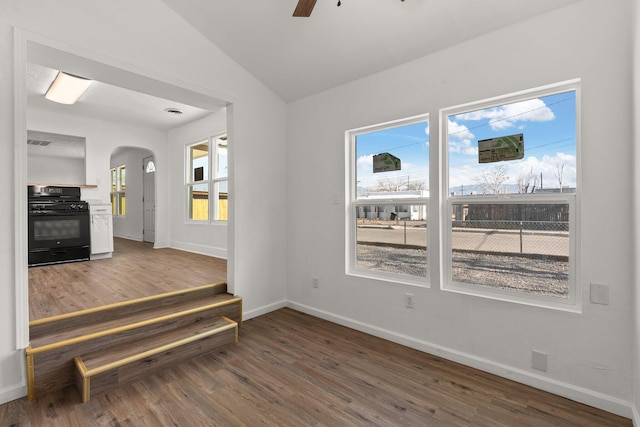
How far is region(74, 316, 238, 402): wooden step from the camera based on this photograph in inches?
85.0

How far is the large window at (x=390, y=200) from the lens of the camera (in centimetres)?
295

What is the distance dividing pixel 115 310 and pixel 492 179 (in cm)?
340

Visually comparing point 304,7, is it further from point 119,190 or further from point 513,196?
point 119,190

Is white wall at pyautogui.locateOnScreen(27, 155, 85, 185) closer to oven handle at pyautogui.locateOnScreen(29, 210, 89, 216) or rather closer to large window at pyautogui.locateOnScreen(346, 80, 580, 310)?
oven handle at pyautogui.locateOnScreen(29, 210, 89, 216)

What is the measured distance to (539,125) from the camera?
2.33 meters

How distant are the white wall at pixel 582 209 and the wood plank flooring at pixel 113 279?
193 centimetres

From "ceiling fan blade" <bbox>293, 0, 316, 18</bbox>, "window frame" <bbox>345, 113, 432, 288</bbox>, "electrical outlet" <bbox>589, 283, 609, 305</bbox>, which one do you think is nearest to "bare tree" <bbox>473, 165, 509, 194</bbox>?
"window frame" <bbox>345, 113, 432, 288</bbox>

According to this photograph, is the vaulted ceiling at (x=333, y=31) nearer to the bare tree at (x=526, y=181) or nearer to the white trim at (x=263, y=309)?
the bare tree at (x=526, y=181)

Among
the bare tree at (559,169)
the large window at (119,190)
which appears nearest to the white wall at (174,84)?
the bare tree at (559,169)

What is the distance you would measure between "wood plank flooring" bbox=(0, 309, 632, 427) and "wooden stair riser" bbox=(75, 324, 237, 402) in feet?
0.19

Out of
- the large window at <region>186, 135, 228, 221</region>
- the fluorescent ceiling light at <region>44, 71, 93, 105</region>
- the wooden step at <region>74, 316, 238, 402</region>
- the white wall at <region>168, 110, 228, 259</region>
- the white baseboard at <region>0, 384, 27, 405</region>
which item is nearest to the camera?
the white baseboard at <region>0, 384, 27, 405</region>

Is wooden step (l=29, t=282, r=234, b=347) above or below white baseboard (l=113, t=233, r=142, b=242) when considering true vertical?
below

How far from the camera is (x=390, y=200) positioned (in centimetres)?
316

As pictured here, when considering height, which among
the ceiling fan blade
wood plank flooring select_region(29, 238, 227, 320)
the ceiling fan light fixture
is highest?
the ceiling fan light fixture
